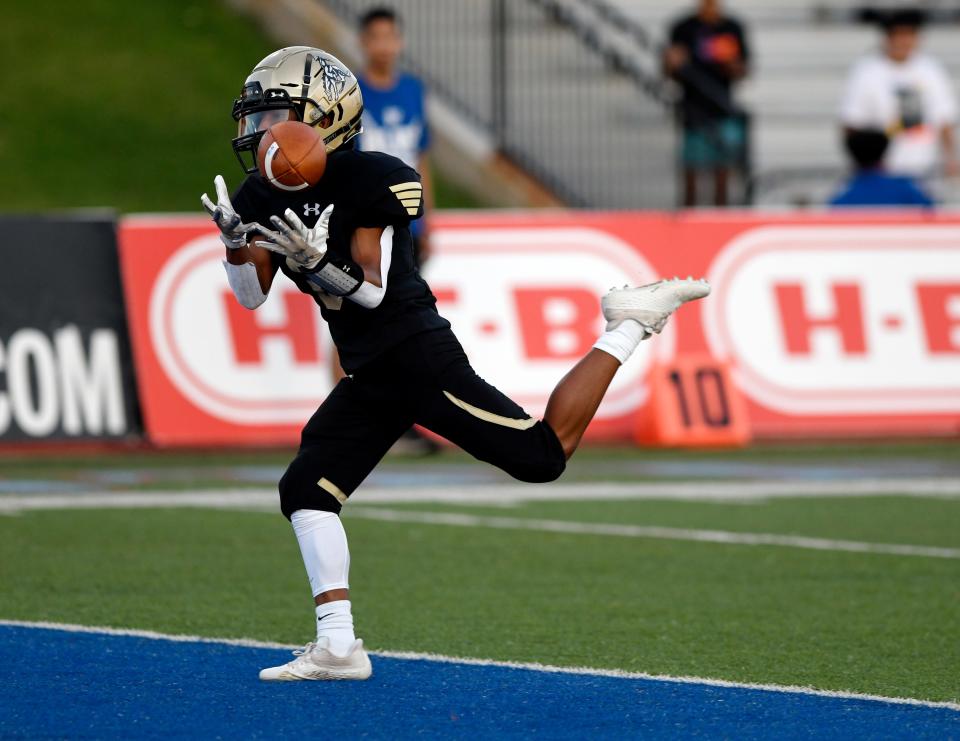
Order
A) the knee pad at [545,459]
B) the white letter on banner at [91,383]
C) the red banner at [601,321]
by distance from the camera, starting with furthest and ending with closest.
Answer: the red banner at [601,321] < the white letter on banner at [91,383] < the knee pad at [545,459]

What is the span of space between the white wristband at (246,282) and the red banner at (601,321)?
21.2 feet

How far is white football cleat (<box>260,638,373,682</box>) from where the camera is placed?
550 centimetres

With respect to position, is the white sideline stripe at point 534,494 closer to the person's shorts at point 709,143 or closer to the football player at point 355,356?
the football player at point 355,356

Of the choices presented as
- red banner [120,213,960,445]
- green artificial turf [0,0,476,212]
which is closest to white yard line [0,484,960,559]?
red banner [120,213,960,445]

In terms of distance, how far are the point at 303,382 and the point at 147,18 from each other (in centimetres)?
858

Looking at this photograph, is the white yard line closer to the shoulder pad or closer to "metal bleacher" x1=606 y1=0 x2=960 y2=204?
the shoulder pad

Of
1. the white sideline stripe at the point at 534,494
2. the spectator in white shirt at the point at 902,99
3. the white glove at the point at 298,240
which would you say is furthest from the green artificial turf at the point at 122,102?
the white glove at the point at 298,240

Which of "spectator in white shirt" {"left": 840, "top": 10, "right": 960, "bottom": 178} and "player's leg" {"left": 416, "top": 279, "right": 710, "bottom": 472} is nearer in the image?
"player's leg" {"left": 416, "top": 279, "right": 710, "bottom": 472}

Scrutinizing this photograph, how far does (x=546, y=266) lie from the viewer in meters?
12.8

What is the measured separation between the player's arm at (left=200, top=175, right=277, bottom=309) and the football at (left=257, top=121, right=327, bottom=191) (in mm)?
151

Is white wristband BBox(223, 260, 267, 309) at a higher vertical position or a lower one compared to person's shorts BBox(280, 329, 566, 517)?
higher

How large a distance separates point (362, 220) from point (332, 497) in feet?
2.69

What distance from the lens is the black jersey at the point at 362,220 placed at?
18.1ft

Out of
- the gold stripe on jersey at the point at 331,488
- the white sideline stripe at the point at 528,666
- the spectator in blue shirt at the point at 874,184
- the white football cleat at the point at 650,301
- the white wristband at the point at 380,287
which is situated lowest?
the white sideline stripe at the point at 528,666
